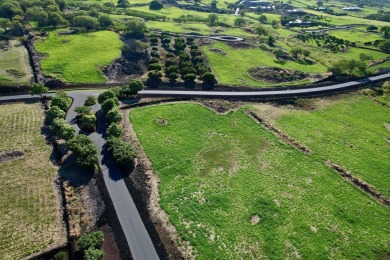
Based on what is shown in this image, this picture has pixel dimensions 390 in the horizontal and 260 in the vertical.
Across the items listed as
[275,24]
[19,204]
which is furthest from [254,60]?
[19,204]

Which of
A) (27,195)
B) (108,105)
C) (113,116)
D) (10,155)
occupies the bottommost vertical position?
(10,155)

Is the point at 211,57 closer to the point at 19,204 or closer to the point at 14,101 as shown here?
the point at 14,101

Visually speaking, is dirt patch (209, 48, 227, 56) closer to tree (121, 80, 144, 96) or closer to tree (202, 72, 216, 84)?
tree (202, 72, 216, 84)

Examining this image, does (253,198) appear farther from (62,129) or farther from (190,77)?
(190,77)

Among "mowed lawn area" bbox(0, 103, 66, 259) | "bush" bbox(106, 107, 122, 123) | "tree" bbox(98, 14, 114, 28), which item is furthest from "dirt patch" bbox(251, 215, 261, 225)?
"tree" bbox(98, 14, 114, 28)

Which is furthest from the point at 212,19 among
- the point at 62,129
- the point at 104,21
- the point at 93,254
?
the point at 93,254

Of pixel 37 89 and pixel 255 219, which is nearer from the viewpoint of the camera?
pixel 255 219
